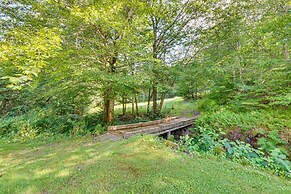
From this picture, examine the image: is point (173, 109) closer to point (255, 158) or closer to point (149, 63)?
point (149, 63)

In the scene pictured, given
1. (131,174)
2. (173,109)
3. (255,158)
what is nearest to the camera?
(131,174)

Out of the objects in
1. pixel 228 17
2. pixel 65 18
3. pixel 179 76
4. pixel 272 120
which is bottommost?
pixel 272 120

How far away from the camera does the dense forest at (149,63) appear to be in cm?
387

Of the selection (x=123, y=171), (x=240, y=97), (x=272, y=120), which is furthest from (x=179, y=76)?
(x=123, y=171)

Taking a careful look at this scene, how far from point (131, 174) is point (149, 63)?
13.5ft

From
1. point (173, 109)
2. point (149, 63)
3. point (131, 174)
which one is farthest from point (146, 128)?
point (173, 109)

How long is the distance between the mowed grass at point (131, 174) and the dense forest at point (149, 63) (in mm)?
655

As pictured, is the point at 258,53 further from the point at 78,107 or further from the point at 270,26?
the point at 78,107

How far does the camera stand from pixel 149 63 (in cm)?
578

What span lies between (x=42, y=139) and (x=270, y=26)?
26.3 feet

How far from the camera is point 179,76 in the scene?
275 inches

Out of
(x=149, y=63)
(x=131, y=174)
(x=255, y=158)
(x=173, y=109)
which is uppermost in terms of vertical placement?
(x=149, y=63)

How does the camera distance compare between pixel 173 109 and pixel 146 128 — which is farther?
pixel 173 109

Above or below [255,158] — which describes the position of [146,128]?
above
